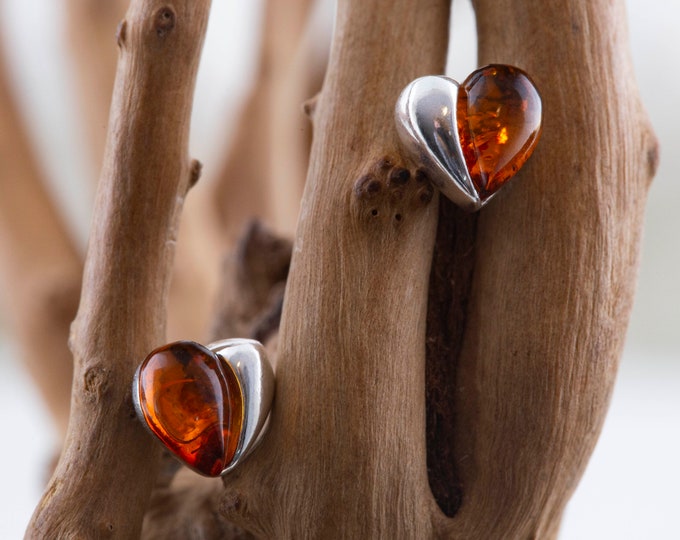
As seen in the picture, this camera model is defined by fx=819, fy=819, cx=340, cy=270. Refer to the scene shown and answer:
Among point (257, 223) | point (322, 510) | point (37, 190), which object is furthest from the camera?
point (37, 190)

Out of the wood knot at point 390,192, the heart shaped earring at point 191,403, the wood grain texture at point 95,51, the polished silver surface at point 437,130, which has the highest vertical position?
the wood grain texture at point 95,51

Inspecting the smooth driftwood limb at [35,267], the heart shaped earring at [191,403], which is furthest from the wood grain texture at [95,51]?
the heart shaped earring at [191,403]

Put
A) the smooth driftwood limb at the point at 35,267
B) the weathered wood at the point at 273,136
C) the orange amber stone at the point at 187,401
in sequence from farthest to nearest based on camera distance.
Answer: the weathered wood at the point at 273,136 < the smooth driftwood limb at the point at 35,267 < the orange amber stone at the point at 187,401

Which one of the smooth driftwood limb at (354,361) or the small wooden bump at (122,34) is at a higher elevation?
the small wooden bump at (122,34)

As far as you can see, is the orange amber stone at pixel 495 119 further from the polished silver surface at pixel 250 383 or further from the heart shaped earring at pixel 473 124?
the polished silver surface at pixel 250 383

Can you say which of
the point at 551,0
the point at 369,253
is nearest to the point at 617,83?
the point at 551,0

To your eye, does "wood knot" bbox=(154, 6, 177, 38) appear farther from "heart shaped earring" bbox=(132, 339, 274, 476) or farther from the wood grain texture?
the wood grain texture

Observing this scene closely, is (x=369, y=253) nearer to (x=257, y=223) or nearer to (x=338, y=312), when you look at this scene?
(x=338, y=312)

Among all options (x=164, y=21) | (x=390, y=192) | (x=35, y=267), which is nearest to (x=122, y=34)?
(x=164, y=21)
